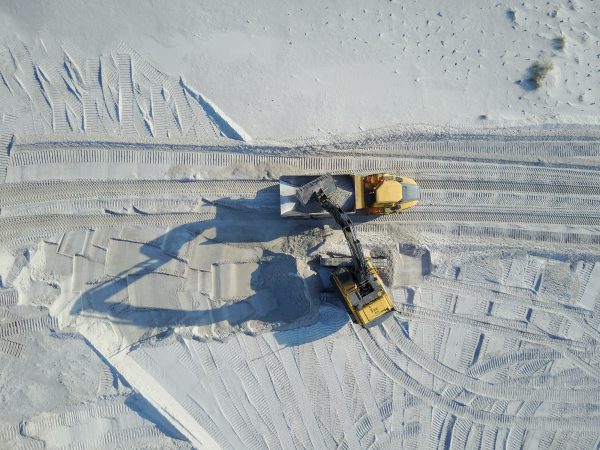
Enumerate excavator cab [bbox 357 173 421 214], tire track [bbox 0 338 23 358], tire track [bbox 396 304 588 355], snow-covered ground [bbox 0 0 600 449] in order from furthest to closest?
tire track [bbox 396 304 588 355]
snow-covered ground [bbox 0 0 600 449]
tire track [bbox 0 338 23 358]
excavator cab [bbox 357 173 421 214]

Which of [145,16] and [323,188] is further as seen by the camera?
[145,16]

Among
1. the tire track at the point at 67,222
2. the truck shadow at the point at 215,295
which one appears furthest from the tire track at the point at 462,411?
the tire track at the point at 67,222

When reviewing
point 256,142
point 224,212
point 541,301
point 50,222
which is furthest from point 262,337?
point 541,301

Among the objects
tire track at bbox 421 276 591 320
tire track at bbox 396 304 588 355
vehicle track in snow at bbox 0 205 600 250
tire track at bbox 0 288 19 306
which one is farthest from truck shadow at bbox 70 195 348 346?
tire track at bbox 421 276 591 320

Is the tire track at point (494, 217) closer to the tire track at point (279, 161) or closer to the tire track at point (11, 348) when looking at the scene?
the tire track at point (279, 161)

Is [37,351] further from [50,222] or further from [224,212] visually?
[224,212]

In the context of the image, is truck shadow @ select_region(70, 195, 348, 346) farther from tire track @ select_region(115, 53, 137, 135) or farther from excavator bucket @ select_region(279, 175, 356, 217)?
tire track @ select_region(115, 53, 137, 135)

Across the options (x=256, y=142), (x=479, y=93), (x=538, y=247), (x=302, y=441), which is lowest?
(x=302, y=441)
